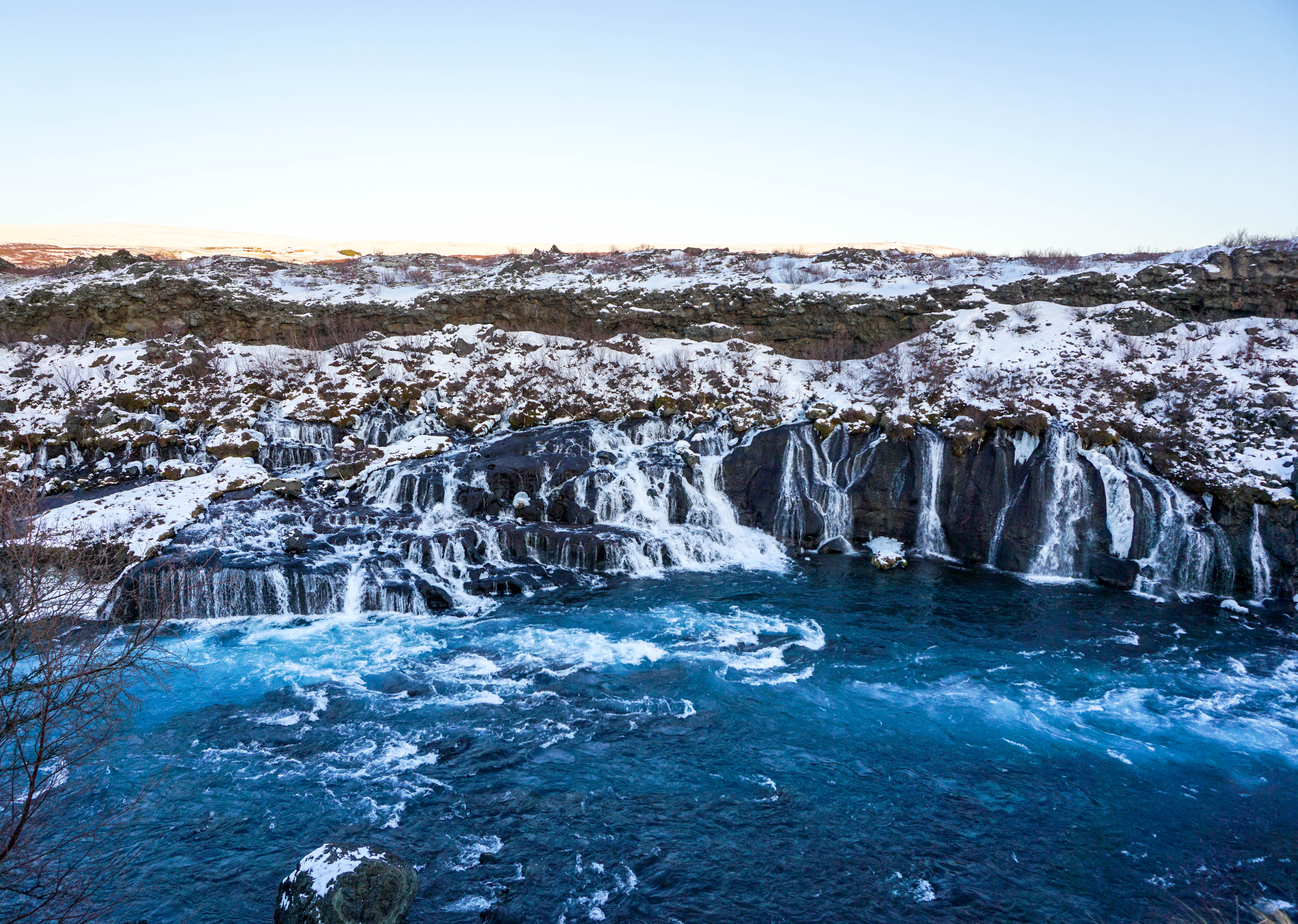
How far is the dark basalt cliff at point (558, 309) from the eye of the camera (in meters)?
28.6

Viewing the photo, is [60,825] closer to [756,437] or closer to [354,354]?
[756,437]

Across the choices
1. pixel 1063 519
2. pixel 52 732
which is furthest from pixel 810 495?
pixel 52 732

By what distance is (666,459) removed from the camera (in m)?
22.7

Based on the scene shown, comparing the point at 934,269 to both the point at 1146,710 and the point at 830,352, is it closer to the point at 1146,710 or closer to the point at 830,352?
the point at 830,352

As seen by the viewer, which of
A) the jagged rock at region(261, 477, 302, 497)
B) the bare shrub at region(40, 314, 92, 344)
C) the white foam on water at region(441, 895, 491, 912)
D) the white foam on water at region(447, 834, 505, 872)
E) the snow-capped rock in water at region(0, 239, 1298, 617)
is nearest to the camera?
the white foam on water at region(441, 895, 491, 912)

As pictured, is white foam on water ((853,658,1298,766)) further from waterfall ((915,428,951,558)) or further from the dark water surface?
Result: waterfall ((915,428,951,558))

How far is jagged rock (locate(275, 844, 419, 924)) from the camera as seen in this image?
759cm

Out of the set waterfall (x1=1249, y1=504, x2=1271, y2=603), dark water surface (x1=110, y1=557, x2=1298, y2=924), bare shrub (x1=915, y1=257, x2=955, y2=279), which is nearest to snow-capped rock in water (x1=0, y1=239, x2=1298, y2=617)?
waterfall (x1=1249, y1=504, x2=1271, y2=603)

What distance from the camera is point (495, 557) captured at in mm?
19328

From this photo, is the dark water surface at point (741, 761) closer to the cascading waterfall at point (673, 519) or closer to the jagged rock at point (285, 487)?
the cascading waterfall at point (673, 519)

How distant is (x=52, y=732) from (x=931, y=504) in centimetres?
2029

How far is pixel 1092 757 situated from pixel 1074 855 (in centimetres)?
263

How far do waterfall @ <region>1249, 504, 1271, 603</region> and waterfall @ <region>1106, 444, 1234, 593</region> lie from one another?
1.41 feet

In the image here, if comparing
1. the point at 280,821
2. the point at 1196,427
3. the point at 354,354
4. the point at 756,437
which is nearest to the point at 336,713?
the point at 280,821
